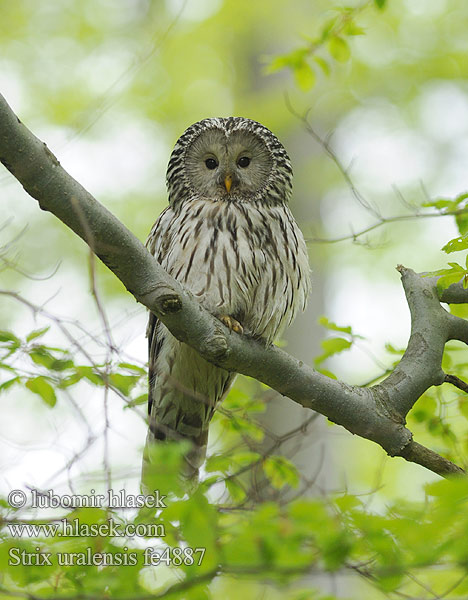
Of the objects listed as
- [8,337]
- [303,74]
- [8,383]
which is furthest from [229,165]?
[8,383]

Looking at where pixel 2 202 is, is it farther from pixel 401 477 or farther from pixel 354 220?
pixel 401 477

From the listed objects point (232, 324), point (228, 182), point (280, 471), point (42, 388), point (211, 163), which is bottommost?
point (280, 471)

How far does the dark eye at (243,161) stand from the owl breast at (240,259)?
0.36 metres

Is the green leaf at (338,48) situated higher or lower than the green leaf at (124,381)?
higher

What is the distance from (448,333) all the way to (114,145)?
7.41 metres

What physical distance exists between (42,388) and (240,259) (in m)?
1.30

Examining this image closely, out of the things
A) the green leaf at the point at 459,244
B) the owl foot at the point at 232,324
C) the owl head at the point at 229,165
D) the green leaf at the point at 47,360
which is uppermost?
the owl head at the point at 229,165

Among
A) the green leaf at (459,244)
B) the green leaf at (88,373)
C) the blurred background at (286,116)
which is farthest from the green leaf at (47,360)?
the blurred background at (286,116)

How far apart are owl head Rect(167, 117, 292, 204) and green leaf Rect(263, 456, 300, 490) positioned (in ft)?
5.09

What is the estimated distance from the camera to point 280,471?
366cm

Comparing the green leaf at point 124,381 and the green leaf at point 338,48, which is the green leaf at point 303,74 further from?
the green leaf at point 124,381

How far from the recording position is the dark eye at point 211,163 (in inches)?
181

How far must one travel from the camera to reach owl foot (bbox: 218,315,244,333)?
3.75 meters

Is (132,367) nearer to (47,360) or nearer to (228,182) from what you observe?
(47,360)
